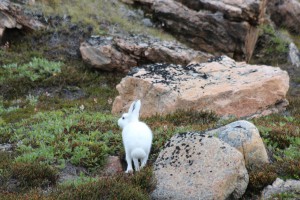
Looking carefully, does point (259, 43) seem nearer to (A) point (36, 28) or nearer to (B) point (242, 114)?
(A) point (36, 28)

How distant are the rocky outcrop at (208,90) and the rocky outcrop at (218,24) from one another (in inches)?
391

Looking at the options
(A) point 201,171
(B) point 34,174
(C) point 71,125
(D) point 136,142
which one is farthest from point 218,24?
(A) point 201,171

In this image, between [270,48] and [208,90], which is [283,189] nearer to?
[208,90]

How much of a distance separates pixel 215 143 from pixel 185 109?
6324mm

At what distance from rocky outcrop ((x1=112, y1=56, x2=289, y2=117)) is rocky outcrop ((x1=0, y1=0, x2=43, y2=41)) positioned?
9.26 m

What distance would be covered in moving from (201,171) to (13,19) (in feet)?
58.3

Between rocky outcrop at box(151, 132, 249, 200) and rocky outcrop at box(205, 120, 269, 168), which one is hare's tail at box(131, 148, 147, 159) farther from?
rocky outcrop at box(205, 120, 269, 168)

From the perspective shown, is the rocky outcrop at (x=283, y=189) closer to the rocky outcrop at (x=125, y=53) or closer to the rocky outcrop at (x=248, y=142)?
the rocky outcrop at (x=248, y=142)

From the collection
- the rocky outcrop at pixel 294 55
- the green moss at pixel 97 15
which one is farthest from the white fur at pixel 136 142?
the rocky outcrop at pixel 294 55

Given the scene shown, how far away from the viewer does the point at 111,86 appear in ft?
68.6

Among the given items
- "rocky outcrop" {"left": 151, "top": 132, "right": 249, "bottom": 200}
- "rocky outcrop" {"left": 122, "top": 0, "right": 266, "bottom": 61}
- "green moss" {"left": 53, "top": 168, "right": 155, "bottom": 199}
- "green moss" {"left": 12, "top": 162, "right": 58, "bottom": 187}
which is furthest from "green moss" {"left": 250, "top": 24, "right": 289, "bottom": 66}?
"green moss" {"left": 53, "top": 168, "right": 155, "bottom": 199}

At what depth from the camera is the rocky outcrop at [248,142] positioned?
853 centimetres

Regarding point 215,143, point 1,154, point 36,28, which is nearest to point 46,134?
point 1,154

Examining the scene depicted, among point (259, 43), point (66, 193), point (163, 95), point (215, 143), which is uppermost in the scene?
point (215, 143)
